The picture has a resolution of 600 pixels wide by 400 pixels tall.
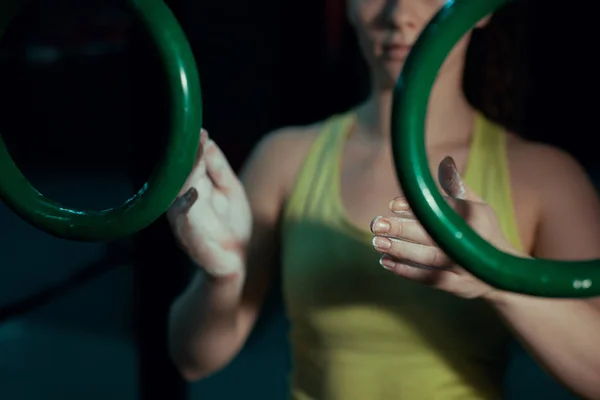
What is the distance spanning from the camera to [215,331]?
70cm

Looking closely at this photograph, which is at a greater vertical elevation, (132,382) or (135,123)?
(135,123)

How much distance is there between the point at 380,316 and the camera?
2.05ft

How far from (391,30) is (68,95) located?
223 cm

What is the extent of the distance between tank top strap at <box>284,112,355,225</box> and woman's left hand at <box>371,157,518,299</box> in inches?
8.8

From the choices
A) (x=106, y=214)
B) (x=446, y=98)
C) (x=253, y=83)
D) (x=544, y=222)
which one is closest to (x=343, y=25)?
(x=253, y=83)

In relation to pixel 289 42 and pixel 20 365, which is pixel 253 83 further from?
pixel 20 365

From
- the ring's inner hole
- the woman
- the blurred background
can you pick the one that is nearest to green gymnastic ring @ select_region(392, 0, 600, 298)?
the woman

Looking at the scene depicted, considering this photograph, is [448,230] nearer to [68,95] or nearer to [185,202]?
[185,202]

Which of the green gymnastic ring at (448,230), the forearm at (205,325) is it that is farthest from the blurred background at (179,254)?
the green gymnastic ring at (448,230)

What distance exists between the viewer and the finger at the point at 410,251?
42 cm

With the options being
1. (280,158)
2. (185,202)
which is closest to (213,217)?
(185,202)

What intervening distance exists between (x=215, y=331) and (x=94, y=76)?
6.45ft

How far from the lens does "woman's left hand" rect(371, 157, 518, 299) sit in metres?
0.41

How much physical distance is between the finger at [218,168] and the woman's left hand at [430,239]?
0.55 ft
